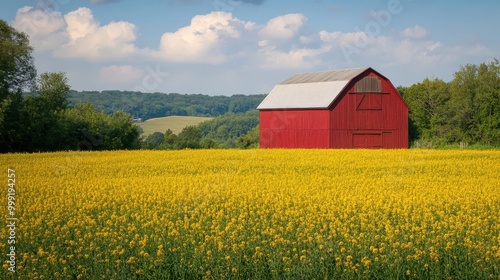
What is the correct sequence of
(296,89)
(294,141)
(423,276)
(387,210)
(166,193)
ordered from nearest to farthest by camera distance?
(423,276) → (387,210) → (166,193) → (294,141) → (296,89)

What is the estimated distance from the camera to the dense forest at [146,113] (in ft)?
146

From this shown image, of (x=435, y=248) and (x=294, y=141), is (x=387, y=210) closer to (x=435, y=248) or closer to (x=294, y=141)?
Result: (x=435, y=248)

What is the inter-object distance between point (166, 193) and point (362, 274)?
25.5 ft

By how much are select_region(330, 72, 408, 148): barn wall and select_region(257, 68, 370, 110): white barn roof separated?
2.73 ft

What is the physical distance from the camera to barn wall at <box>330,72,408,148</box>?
165ft

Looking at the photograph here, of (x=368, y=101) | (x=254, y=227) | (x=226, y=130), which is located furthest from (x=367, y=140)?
(x=226, y=130)

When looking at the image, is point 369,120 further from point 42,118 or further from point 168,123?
point 168,123

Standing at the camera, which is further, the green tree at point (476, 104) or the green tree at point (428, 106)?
the green tree at point (428, 106)

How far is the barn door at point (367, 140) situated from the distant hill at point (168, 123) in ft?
167

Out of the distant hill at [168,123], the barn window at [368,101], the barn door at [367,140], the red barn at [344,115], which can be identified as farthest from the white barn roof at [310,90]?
the distant hill at [168,123]

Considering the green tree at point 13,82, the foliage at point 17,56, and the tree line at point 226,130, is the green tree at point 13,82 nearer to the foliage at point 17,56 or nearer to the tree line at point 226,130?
the foliage at point 17,56

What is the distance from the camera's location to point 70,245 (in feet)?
40.4

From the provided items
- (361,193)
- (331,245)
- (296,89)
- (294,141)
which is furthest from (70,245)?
(296,89)

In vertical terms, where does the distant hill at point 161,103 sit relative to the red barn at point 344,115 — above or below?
above
